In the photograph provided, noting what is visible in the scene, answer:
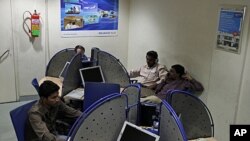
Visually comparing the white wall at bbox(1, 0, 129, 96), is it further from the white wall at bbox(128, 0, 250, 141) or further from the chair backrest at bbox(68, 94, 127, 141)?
the chair backrest at bbox(68, 94, 127, 141)

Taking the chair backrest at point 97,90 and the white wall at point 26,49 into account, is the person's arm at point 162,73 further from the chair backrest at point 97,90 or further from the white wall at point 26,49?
the white wall at point 26,49

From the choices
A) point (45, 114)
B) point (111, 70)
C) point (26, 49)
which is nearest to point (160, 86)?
point (111, 70)

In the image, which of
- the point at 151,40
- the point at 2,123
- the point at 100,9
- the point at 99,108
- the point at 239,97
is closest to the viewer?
the point at 99,108

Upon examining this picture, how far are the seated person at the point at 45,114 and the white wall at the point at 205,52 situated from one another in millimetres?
1938

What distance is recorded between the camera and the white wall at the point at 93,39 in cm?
510

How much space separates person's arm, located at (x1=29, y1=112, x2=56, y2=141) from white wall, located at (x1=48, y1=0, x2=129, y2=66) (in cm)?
293

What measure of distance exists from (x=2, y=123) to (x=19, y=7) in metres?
1.94

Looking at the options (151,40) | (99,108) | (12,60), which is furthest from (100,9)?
(99,108)

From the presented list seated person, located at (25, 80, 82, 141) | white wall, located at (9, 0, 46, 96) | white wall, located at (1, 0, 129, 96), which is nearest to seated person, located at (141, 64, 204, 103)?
seated person, located at (25, 80, 82, 141)

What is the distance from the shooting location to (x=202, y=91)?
12.8 feet

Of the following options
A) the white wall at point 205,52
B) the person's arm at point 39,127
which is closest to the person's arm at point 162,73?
the white wall at point 205,52

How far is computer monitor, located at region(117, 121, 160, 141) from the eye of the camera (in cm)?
209

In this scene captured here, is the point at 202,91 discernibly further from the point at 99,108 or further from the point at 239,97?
the point at 99,108

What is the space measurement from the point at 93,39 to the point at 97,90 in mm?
2531
